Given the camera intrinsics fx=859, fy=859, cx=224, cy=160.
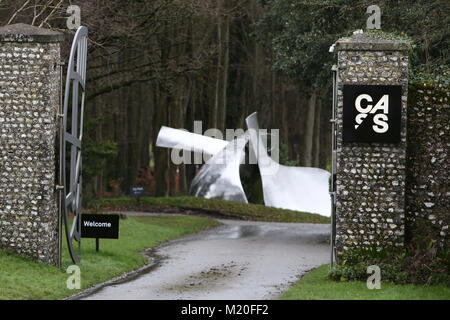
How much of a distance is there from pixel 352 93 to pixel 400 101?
0.87 meters

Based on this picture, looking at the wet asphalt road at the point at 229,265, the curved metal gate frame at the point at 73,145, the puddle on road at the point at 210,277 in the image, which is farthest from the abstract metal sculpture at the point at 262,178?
the curved metal gate frame at the point at 73,145

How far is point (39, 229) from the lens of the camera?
15.8 metres

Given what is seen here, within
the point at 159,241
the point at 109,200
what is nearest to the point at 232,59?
the point at 109,200

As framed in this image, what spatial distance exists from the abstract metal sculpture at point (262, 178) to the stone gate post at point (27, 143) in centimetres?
2007

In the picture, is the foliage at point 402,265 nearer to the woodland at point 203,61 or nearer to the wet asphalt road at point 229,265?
the wet asphalt road at point 229,265

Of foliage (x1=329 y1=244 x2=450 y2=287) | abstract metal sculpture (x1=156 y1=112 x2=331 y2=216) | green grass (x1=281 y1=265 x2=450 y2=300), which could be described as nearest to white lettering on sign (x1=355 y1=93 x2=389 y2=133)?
foliage (x1=329 y1=244 x2=450 y2=287)

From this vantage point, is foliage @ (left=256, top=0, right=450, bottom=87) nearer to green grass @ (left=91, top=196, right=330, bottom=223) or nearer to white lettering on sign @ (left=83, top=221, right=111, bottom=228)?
white lettering on sign @ (left=83, top=221, right=111, bottom=228)

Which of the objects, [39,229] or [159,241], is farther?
[159,241]

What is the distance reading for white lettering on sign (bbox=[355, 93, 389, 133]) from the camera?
605 inches

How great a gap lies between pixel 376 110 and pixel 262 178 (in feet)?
68.7

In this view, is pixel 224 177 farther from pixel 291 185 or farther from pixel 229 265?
pixel 229 265

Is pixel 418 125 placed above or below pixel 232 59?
below
